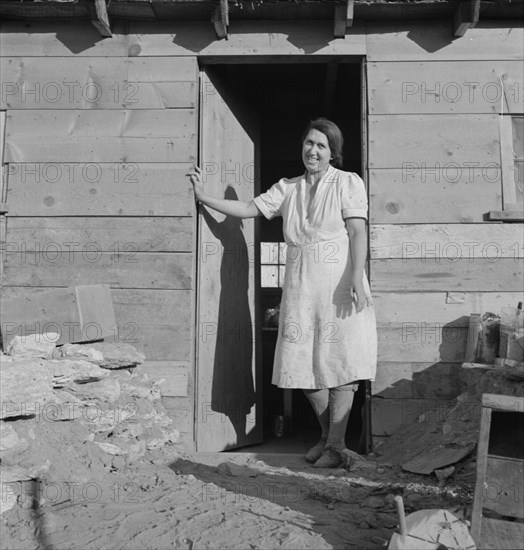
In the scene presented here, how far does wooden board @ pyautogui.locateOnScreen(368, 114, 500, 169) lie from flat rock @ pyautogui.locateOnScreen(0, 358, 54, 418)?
265cm

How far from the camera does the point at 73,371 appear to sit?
4.11 metres

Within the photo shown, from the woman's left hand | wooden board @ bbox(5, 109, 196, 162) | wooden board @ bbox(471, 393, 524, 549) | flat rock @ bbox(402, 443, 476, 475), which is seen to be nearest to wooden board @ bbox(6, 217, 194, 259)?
wooden board @ bbox(5, 109, 196, 162)

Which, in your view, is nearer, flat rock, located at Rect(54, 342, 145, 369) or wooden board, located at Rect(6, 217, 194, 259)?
flat rock, located at Rect(54, 342, 145, 369)

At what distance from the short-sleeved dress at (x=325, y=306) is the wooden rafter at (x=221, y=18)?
1301 mm

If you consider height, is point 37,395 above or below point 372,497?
above

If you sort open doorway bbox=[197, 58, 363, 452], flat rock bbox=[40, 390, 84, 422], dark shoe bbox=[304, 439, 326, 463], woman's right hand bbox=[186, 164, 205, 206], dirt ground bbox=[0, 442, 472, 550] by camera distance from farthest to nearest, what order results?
open doorway bbox=[197, 58, 363, 452], woman's right hand bbox=[186, 164, 205, 206], dark shoe bbox=[304, 439, 326, 463], flat rock bbox=[40, 390, 84, 422], dirt ground bbox=[0, 442, 472, 550]

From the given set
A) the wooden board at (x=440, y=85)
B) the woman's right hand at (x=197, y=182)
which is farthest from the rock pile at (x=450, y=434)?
the woman's right hand at (x=197, y=182)

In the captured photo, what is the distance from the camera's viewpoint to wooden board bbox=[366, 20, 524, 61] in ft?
16.6

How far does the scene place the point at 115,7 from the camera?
4.91 meters

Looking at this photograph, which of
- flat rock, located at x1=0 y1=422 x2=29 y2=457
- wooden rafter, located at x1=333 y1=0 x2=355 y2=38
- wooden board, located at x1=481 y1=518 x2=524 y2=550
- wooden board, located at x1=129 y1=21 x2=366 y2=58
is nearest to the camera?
wooden board, located at x1=481 y1=518 x2=524 y2=550

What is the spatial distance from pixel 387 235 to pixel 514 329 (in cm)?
108

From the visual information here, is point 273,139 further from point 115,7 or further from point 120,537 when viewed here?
point 120,537

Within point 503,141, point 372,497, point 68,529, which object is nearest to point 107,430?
point 68,529

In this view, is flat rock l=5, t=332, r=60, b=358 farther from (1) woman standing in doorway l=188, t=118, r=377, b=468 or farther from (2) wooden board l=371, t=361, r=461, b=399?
(2) wooden board l=371, t=361, r=461, b=399
